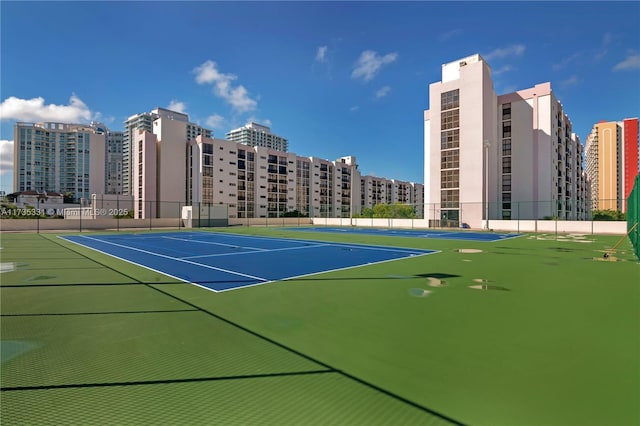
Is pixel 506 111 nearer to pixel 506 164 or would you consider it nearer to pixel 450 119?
pixel 506 164

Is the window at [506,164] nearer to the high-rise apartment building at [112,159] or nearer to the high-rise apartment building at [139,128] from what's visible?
the high-rise apartment building at [139,128]

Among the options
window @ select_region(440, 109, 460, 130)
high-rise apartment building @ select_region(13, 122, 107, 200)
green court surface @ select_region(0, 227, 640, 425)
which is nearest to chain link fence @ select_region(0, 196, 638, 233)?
window @ select_region(440, 109, 460, 130)

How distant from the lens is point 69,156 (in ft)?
375

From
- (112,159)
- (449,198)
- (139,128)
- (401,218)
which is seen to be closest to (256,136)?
(139,128)

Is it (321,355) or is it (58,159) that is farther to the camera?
(58,159)

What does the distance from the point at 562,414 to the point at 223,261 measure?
35.1ft

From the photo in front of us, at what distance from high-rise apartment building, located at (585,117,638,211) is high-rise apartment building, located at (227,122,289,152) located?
12961 centimetres

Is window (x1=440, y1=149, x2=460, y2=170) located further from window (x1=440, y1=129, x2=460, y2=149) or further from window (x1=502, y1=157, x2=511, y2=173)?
window (x1=502, y1=157, x2=511, y2=173)

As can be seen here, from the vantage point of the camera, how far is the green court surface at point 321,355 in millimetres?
2803

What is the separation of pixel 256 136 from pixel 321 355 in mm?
159242

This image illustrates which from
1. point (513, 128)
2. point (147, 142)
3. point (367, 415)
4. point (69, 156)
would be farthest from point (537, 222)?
point (69, 156)

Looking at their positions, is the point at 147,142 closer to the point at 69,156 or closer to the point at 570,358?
the point at 69,156

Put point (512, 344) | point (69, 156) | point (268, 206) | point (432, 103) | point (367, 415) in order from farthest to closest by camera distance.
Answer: point (69, 156)
point (268, 206)
point (432, 103)
point (512, 344)
point (367, 415)

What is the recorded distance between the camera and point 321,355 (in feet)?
12.7
